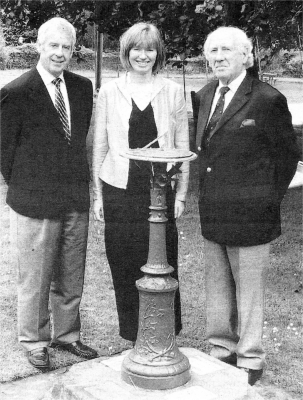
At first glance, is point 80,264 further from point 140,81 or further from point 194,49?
point 194,49

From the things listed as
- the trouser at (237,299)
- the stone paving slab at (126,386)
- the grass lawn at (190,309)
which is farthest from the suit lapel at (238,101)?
the grass lawn at (190,309)

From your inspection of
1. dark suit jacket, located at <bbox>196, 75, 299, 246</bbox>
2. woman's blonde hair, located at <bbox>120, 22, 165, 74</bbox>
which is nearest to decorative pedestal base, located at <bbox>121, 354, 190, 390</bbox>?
dark suit jacket, located at <bbox>196, 75, 299, 246</bbox>

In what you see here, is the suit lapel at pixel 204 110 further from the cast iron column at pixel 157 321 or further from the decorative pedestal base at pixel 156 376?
the decorative pedestal base at pixel 156 376

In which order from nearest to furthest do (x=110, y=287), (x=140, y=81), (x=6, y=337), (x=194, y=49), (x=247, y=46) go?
(x=247, y=46) < (x=140, y=81) < (x=6, y=337) < (x=110, y=287) < (x=194, y=49)

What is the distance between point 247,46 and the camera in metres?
3.64

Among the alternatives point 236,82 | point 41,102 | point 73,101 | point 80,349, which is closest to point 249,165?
point 236,82

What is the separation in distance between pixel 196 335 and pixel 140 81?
186cm

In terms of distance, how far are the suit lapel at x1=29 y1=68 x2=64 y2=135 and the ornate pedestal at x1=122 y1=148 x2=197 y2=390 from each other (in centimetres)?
89

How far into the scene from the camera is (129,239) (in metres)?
4.05

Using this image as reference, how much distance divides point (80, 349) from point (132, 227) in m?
0.88

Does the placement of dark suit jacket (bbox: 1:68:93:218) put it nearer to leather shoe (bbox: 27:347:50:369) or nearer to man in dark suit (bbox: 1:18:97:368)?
man in dark suit (bbox: 1:18:97:368)

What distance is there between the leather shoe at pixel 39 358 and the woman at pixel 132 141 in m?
0.70

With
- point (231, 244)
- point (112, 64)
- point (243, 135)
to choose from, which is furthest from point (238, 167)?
point (112, 64)

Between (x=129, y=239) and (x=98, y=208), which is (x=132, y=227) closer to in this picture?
(x=129, y=239)
